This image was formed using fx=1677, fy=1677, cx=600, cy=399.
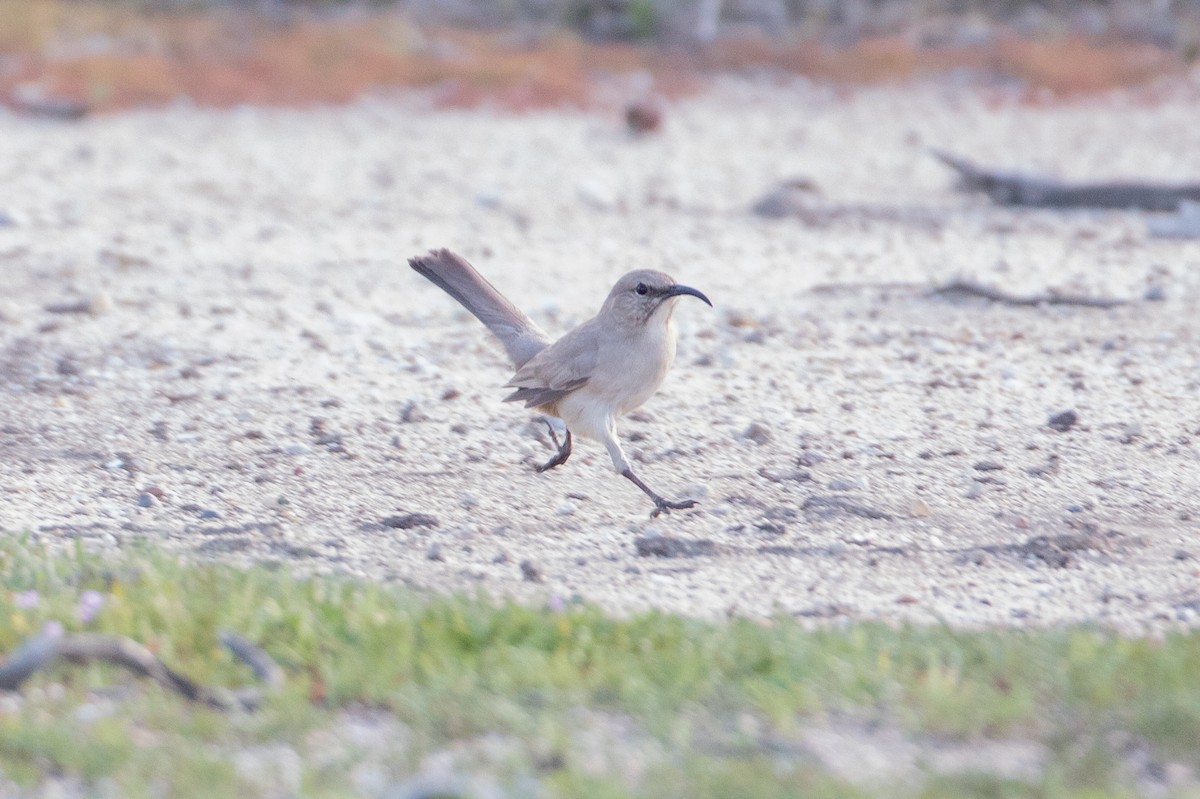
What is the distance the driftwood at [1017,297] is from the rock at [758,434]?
8.87 ft

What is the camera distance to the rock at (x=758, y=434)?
272 inches

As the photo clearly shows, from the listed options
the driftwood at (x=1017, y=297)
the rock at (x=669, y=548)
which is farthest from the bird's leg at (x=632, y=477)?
the driftwood at (x=1017, y=297)

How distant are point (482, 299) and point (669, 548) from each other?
2113 millimetres

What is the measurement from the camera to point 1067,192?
12070 millimetres

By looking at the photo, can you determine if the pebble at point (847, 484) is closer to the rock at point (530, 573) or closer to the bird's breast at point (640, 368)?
the bird's breast at point (640, 368)

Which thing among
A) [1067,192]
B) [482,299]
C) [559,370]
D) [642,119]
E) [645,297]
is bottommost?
[559,370]

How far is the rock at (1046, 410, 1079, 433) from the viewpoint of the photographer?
6.97m

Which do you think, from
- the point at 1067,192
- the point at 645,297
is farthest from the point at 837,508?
the point at 1067,192

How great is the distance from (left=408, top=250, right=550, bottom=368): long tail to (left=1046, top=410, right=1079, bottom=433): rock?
215cm

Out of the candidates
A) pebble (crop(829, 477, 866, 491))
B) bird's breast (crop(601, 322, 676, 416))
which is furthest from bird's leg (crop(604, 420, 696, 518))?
pebble (crop(829, 477, 866, 491))

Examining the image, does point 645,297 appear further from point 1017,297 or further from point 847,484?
point 1017,297

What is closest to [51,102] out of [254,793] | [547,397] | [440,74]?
[440,74]

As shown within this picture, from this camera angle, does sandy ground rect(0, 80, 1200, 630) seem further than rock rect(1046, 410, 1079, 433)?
No

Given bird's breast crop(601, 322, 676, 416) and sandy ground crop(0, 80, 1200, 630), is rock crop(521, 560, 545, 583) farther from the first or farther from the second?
bird's breast crop(601, 322, 676, 416)
